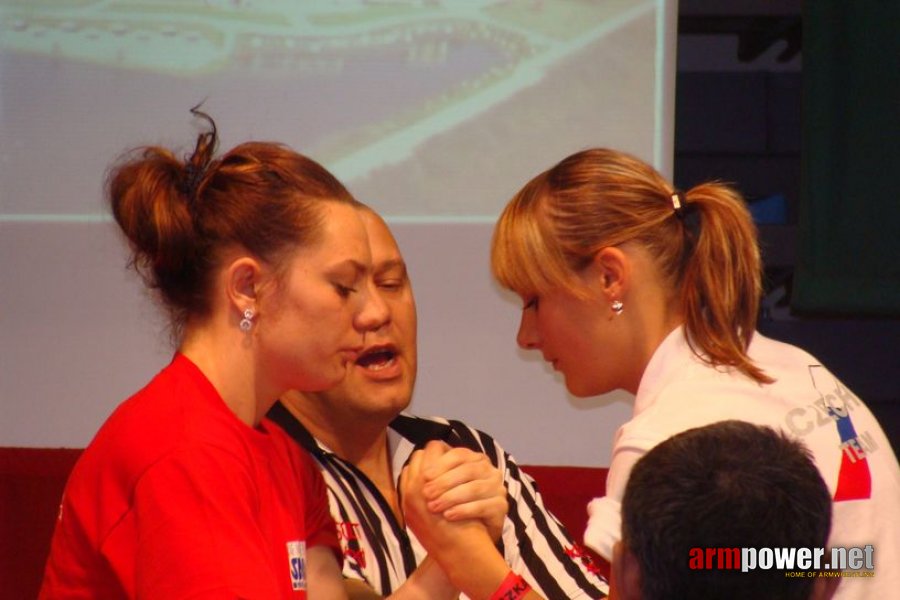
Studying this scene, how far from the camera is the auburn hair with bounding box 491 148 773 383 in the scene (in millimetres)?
1566

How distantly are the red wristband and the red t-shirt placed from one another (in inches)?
10.2

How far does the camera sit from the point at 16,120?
2.85 metres

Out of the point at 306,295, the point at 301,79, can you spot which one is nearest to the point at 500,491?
the point at 306,295

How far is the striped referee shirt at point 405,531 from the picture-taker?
1716mm

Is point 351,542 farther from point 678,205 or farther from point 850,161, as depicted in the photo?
point 850,161

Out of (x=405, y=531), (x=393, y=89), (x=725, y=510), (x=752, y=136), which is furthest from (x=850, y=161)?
(x=725, y=510)

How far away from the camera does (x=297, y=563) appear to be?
133cm

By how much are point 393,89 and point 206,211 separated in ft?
4.97

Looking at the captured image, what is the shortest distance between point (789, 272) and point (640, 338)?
1879 mm

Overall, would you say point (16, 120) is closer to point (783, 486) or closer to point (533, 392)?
point (533, 392)

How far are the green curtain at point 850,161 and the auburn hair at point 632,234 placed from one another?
1464mm

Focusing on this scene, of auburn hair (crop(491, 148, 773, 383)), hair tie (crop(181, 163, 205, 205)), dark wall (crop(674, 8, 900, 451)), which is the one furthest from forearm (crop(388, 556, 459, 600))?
dark wall (crop(674, 8, 900, 451))
